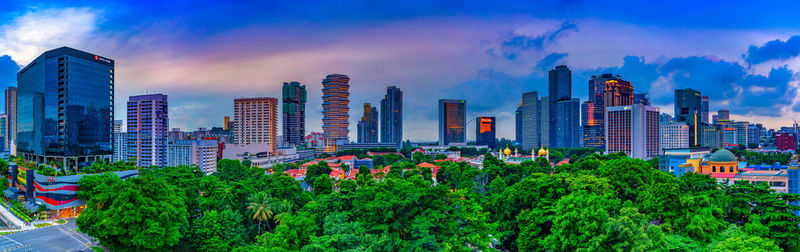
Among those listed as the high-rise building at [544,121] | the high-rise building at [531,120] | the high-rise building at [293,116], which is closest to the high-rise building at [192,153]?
the high-rise building at [293,116]

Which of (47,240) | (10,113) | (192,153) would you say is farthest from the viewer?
(10,113)

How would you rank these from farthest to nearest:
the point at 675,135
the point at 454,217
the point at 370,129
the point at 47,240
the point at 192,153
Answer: the point at 370,129, the point at 675,135, the point at 192,153, the point at 47,240, the point at 454,217

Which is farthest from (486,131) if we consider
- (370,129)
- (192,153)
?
(192,153)

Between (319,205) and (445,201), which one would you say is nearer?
(445,201)

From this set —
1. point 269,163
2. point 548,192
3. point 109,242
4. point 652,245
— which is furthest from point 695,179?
point 269,163

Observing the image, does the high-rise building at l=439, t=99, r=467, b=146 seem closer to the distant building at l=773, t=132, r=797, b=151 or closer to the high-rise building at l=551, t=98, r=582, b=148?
the high-rise building at l=551, t=98, r=582, b=148

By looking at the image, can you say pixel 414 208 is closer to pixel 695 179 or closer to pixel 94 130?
pixel 695 179

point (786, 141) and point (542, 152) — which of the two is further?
point (786, 141)

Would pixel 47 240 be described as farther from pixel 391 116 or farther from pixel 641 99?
pixel 641 99
